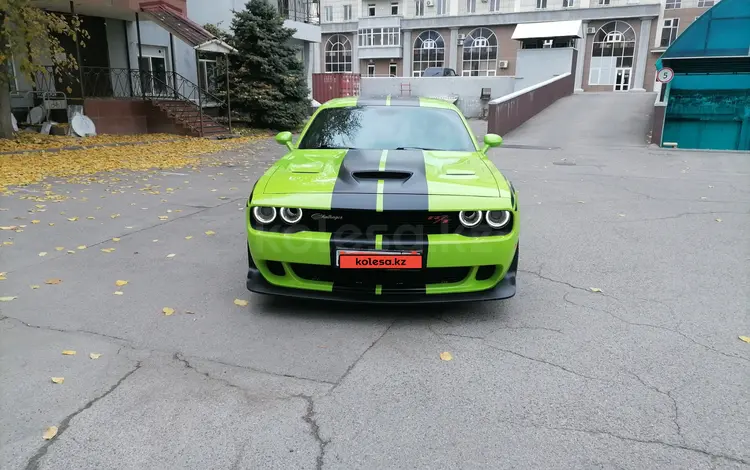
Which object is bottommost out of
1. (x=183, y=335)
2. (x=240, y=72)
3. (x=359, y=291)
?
(x=183, y=335)

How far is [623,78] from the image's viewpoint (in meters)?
48.5

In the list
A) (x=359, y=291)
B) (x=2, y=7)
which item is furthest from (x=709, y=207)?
(x=2, y=7)

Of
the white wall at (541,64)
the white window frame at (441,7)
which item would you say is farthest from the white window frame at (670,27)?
the white wall at (541,64)

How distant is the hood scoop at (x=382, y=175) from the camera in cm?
405

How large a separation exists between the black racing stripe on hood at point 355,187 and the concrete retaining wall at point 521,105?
13.5 meters

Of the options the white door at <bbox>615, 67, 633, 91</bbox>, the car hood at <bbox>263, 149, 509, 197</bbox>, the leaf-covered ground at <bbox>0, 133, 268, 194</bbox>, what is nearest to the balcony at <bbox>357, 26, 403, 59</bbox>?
the white door at <bbox>615, 67, 633, 91</bbox>

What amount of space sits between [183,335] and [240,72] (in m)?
18.7

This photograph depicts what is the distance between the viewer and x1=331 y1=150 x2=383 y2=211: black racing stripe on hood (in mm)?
3723

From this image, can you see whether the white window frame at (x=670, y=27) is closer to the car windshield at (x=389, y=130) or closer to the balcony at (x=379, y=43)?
the balcony at (x=379, y=43)

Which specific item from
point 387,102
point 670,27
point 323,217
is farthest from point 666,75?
point 670,27

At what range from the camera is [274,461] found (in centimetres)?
251

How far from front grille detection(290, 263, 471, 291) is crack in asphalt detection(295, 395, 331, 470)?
102 cm

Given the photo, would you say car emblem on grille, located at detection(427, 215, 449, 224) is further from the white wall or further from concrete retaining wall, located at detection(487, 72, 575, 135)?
the white wall

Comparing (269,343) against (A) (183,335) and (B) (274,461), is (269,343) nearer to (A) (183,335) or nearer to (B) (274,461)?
(A) (183,335)
